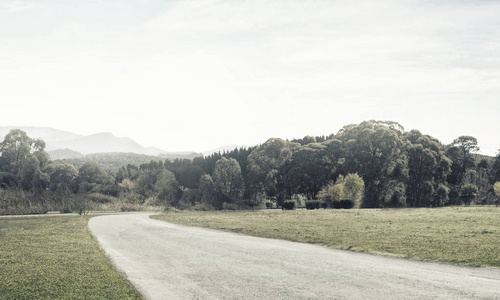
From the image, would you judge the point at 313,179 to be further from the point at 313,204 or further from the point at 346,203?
the point at 346,203

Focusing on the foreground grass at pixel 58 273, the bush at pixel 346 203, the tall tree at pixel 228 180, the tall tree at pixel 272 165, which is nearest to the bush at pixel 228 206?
the tall tree at pixel 228 180

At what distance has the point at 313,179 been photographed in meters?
67.6

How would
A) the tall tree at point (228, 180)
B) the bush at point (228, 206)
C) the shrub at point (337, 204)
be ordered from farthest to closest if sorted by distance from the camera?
the tall tree at point (228, 180)
the bush at point (228, 206)
the shrub at point (337, 204)

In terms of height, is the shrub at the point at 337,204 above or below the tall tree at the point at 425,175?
below

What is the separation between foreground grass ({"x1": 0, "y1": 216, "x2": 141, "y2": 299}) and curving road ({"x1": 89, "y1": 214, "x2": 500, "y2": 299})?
0.66 metres

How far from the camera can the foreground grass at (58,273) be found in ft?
28.4

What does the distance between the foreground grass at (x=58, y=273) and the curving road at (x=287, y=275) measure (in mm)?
663

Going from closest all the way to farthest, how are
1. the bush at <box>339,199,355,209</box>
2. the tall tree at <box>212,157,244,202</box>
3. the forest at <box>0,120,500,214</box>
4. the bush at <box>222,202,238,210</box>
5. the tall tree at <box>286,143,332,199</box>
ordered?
the bush at <box>339,199,355,209</box>
the forest at <box>0,120,500,214</box>
the bush at <box>222,202,238,210</box>
the tall tree at <box>286,143,332,199</box>
the tall tree at <box>212,157,244,202</box>

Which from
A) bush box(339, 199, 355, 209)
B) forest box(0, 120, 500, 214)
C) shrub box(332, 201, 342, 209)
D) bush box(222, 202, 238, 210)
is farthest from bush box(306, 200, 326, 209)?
bush box(222, 202, 238, 210)

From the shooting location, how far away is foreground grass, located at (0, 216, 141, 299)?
28.4 feet

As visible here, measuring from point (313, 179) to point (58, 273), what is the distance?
59.6 meters

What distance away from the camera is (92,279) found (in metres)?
10.0

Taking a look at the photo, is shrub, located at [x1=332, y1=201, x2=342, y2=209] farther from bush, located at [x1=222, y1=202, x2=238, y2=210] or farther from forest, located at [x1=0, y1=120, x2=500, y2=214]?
bush, located at [x1=222, y1=202, x2=238, y2=210]

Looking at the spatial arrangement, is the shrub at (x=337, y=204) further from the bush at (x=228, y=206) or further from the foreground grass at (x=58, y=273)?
the foreground grass at (x=58, y=273)
